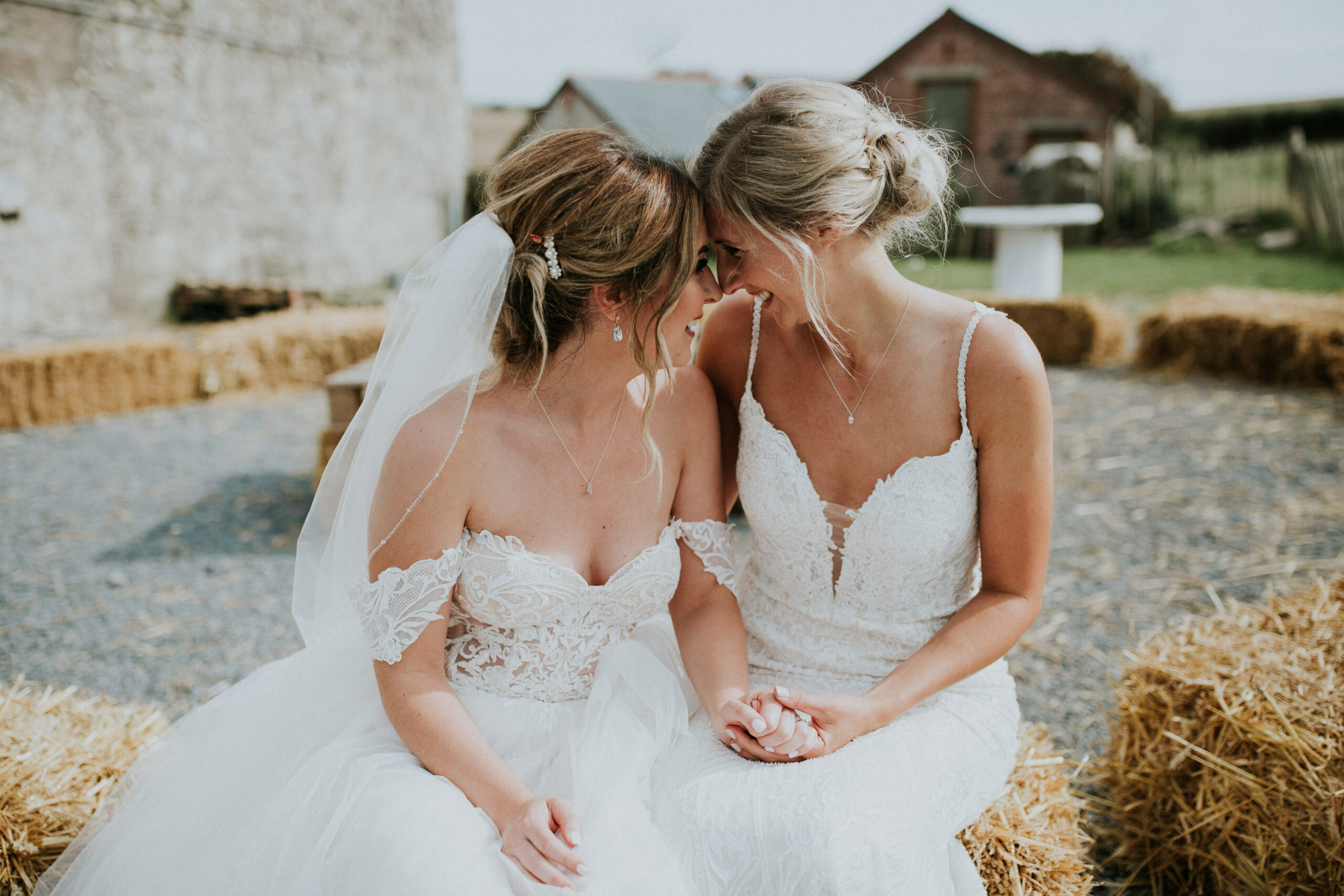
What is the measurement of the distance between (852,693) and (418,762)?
3.42ft

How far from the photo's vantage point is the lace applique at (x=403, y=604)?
1.93 meters

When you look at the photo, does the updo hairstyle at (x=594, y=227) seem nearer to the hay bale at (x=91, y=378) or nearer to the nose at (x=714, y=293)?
the nose at (x=714, y=293)

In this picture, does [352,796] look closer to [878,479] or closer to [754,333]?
[878,479]

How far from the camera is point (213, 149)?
36.9 feet

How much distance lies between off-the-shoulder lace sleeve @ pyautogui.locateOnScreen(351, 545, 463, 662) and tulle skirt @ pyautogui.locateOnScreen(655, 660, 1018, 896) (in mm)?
A: 626

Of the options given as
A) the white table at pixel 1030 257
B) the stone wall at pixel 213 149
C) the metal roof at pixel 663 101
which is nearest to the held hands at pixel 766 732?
the metal roof at pixel 663 101

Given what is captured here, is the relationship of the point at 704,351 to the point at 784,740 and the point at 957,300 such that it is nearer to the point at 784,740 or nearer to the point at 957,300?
the point at 957,300

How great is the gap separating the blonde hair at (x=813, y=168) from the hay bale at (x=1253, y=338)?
7238 mm

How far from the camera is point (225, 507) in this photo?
227 inches

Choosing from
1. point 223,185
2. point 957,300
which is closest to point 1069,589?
point 957,300

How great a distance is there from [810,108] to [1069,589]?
3303 millimetres

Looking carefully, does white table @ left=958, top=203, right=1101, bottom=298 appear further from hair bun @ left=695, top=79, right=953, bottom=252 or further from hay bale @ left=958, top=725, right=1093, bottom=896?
hay bale @ left=958, top=725, right=1093, bottom=896

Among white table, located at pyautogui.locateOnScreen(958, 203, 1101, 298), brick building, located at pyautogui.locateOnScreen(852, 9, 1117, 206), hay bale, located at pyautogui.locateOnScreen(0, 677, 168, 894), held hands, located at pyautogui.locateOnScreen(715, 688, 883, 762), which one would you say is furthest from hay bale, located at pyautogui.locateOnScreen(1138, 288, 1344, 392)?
brick building, located at pyautogui.locateOnScreen(852, 9, 1117, 206)

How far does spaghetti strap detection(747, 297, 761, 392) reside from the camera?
251cm
